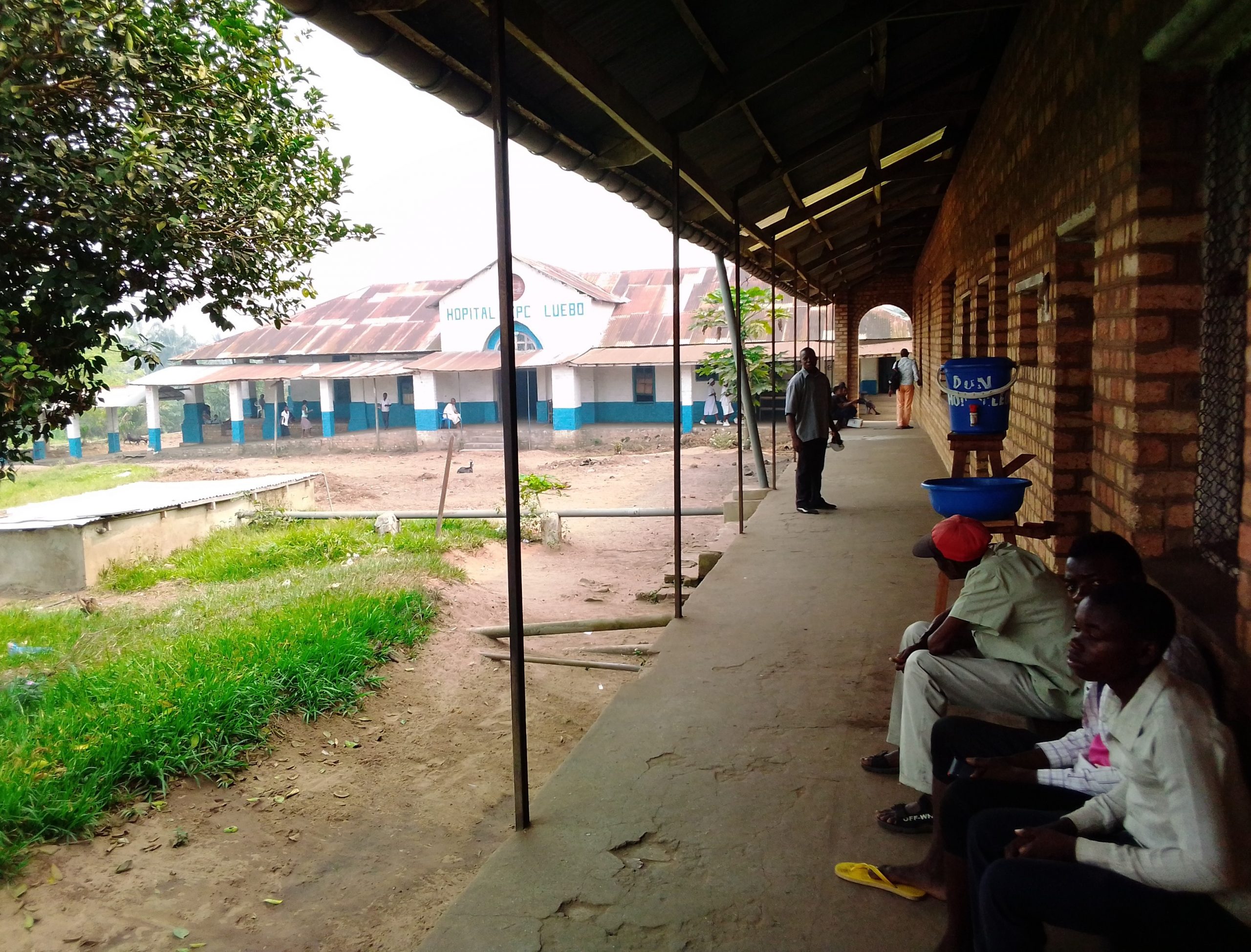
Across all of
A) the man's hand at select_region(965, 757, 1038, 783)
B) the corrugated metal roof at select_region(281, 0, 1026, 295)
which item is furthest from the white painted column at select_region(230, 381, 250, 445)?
the man's hand at select_region(965, 757, 1038, 783)

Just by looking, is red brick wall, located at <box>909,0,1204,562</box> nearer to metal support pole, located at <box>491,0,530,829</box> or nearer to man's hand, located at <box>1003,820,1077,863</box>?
man's hand, located at <box>1003,820,1077,863</box>

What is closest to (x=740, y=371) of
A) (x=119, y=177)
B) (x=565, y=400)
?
(x=119, y=177)

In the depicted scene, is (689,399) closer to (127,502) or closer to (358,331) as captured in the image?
(358,331)

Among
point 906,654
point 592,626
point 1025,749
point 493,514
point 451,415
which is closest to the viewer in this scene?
point 1025,749

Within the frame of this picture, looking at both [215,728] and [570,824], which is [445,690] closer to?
[215,728]

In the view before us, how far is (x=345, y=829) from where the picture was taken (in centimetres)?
508

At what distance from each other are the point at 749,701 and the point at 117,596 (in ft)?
32.6

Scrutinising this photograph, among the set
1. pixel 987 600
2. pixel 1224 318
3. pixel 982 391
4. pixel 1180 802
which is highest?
pixel 1224 318

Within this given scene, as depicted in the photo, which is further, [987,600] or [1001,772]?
[987,600]

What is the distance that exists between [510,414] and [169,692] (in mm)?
4317

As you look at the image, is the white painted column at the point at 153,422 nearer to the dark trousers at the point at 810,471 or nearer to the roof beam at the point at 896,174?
the roof beam at the point at 896,174

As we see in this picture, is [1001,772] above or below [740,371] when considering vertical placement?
below

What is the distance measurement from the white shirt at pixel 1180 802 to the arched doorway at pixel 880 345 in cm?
2623

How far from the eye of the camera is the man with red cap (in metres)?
2.63
